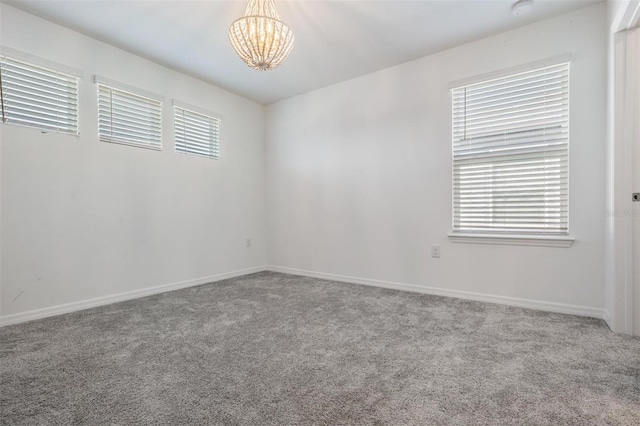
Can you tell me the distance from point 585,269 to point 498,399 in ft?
5.85

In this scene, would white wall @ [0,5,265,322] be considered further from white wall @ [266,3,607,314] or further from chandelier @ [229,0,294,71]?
chandelier @ [229,0,294,71]

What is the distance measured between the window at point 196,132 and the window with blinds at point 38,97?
1010 millimetres

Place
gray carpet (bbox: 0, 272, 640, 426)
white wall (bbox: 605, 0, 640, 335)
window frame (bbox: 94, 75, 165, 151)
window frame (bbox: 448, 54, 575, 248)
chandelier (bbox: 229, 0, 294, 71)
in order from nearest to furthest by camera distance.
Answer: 1. gray carpet (bbox: 0, 272, 640, 426)
2. chandelier (bbox: 229, 0, 294, 71)
3. white wall (bbox: 605, 0, 640, 335)
4. window frame (bbox: 448, 54, 575, 248)
5. window frame (bbox: 94, 75, 165, 151)

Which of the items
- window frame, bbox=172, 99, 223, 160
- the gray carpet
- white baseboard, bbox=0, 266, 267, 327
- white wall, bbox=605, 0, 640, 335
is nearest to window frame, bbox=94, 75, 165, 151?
window frame, bbox=172, 99, 223, 160

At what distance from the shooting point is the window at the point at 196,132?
3617 millimetres

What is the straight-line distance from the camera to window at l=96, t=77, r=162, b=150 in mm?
2969

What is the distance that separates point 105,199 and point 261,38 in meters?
2.26

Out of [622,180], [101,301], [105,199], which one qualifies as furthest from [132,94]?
[622,180]

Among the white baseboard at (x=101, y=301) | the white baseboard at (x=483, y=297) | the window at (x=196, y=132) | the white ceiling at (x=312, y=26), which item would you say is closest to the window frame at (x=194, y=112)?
the window at (x=196, y=132)

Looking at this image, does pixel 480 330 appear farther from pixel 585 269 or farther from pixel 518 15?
pixel 518 15

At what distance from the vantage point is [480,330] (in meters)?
2.21

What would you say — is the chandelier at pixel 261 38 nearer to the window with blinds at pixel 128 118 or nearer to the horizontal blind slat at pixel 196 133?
the window with blinds at pixel 128 118

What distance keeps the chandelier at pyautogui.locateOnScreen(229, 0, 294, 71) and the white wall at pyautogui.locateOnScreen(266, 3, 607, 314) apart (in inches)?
70.0

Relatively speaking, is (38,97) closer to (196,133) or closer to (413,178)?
(196,133)
